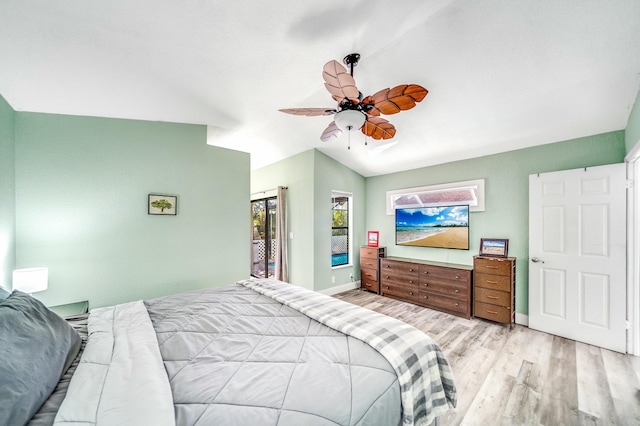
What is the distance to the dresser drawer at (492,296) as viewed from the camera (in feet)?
10.1

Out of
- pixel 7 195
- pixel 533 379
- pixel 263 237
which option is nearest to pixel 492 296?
pixel 533 379

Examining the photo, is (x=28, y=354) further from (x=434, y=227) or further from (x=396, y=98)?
(x=434, y=227)

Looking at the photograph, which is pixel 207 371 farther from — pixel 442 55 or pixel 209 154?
pixel 209 154

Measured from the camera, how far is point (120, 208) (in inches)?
109

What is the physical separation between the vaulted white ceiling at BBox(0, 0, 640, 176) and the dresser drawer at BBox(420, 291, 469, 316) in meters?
2.26

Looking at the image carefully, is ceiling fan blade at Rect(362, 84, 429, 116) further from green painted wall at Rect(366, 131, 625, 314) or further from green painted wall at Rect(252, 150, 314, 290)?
green painted wall at Rect(366, 131, 625, 314)

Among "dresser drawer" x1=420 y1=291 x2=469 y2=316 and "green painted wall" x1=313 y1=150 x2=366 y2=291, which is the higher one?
"green painted wall" x1=313 y1=150 x2=366 y2=291

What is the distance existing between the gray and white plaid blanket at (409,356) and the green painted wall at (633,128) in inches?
103

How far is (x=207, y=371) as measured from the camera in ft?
3.47

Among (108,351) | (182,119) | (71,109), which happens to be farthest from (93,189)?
(108,351)

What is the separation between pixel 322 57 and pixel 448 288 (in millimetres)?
3304

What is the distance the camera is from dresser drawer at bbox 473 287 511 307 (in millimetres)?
3064

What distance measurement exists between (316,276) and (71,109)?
3.61 m

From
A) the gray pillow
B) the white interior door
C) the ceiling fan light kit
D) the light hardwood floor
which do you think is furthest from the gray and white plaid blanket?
the white interior door
